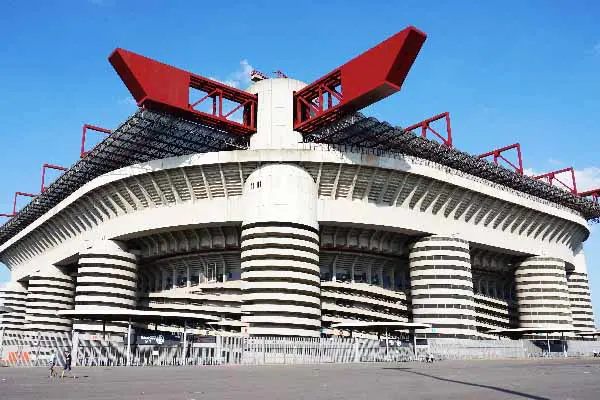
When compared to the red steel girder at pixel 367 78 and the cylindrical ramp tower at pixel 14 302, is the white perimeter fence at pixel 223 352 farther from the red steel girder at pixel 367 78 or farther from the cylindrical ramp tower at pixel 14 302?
the cylindrical ramp tower at pixel 14 302

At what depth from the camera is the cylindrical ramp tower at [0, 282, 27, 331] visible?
86562mm

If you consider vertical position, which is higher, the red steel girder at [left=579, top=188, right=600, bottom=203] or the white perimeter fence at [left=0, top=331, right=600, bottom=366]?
the red steel girder at [left=579, top=188, right=600, bottom=203]

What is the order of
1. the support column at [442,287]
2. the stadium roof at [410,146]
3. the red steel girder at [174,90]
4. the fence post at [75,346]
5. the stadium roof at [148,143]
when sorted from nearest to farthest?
1. the fence post at [75,346]
2. the red steel girder at [174,90]
3. the stadium roof at [148,143]
4. the stadium roof at [410,146]
5. the support column at [442,287]

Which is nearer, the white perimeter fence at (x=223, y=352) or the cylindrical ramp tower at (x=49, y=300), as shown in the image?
the white perimeter fence at (x=223, y=352)

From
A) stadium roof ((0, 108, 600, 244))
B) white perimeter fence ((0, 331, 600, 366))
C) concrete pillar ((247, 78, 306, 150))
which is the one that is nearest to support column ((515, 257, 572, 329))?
stadium roof ((0, 108, 600, 244))

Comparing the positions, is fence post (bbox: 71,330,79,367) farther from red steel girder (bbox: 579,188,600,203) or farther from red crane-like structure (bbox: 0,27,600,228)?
red steel girder (bbox: 579,188,600,203)

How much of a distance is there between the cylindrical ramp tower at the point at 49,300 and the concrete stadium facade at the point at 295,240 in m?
0.42

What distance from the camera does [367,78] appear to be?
146 ft

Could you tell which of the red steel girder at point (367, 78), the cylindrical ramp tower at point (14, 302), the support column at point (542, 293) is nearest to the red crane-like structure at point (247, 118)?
the red steel girder at point (367, 78)

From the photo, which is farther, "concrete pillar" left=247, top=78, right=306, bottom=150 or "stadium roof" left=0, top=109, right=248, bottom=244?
"concrete pillar" left=247, top=78, right=306, bottom=150

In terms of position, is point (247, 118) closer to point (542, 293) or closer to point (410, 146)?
point (410, 146)

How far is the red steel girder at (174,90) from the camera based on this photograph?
4512 centimetres

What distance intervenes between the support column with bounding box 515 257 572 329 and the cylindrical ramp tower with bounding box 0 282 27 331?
74.3 m

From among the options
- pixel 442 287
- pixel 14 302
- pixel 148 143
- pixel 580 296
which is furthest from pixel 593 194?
pixel 14 302
